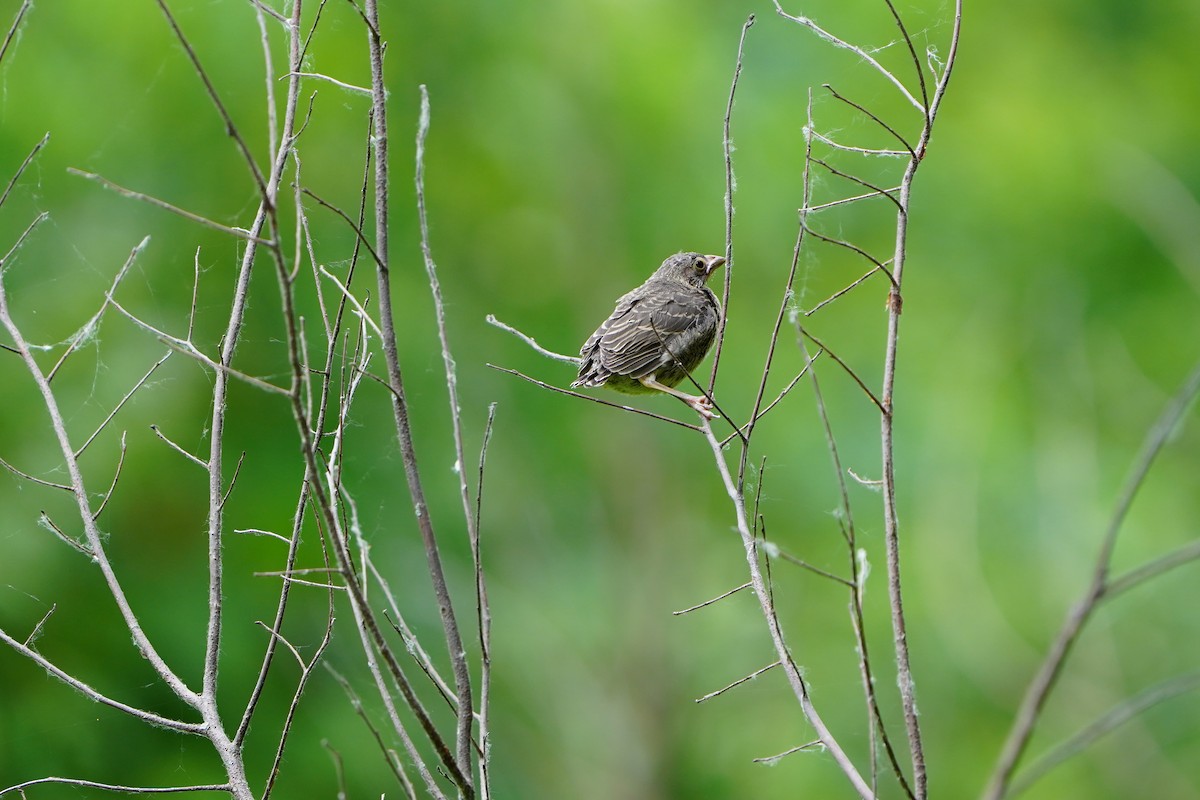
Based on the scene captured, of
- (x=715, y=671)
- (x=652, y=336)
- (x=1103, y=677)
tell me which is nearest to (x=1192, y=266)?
(x=1103, y=677)

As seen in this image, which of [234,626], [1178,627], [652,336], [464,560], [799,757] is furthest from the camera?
[464,560]

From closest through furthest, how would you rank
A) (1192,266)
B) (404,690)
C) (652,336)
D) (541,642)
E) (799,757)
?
(404,690)
(652,336)
(1192,266)
(799,757)
(541,642)

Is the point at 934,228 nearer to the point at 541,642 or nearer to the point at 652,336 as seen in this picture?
the point at 541,642

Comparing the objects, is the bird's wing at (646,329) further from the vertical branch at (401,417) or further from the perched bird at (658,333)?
the vertical branch at (401,417)

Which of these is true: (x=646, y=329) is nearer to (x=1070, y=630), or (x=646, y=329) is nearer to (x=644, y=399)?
(x=1070, y=630)

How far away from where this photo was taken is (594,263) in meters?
13.7

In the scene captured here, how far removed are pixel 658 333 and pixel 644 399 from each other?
263 inches

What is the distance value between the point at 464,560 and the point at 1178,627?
644cm

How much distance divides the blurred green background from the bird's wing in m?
3.79

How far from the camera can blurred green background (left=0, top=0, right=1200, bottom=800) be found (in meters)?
9.33

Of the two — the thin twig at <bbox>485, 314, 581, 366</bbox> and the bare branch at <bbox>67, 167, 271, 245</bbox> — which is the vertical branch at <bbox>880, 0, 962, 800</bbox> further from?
the bare branch at <bbox>67, 167, 271, 245</bbox>

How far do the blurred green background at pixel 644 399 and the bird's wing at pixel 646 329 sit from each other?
12.4 feet

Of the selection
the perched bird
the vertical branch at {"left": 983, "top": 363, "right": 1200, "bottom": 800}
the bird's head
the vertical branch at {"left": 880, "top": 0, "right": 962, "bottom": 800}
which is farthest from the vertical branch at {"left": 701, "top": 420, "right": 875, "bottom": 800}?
the bird's head

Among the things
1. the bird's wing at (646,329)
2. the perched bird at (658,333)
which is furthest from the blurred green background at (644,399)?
the bird's wing at (646,329)
